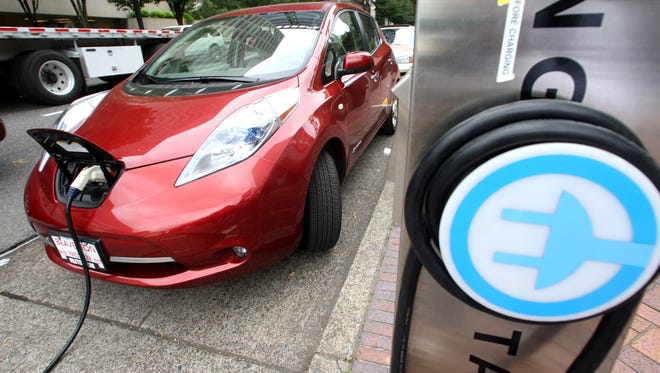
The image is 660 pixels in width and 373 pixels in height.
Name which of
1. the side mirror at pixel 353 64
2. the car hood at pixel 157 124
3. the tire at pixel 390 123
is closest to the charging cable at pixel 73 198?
the car hood at pixel 157 124

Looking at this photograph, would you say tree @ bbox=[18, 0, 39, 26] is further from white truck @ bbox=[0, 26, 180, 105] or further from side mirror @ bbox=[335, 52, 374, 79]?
side mirror @ bbox=[335, 52, 374, 79]

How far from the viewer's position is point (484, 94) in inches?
26.7

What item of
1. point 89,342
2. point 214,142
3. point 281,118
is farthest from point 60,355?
point 281,118

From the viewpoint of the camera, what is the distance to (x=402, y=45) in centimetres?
804

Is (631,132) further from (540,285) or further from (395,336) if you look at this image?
(395,336)

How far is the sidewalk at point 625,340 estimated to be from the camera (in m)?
1.47

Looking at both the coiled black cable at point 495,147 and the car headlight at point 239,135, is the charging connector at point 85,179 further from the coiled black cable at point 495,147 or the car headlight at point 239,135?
the coiled black cable at point 495,147

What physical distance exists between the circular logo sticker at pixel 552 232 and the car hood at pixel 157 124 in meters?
1.43

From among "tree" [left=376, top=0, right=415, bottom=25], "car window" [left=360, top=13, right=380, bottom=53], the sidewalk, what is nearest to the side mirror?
"car window" [left=360, top=13, right=380, bottom=53]

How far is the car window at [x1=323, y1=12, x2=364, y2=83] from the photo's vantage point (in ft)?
8.24

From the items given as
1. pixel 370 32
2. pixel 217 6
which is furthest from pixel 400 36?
pixel 217 6

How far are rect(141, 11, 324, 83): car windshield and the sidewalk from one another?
1.49 m

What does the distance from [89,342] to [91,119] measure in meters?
1.30

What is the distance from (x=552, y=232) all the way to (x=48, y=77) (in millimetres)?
8550
